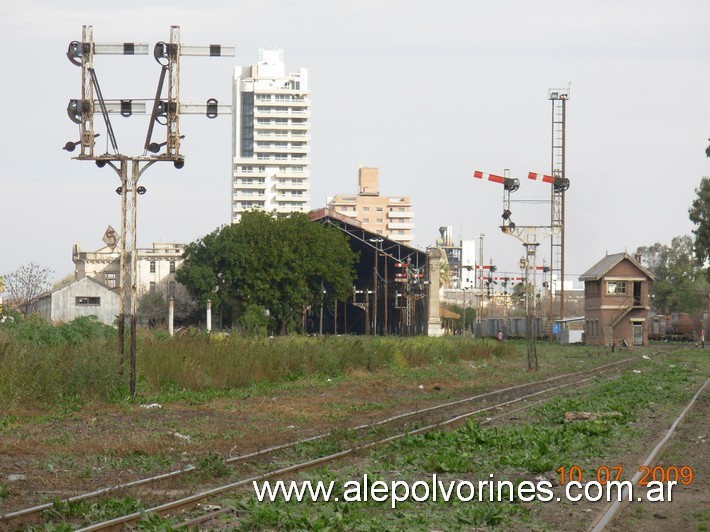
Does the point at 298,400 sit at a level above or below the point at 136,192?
below

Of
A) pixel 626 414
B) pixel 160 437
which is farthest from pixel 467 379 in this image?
pixel 160 437

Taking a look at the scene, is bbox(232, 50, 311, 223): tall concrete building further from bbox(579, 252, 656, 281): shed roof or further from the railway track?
the railway track

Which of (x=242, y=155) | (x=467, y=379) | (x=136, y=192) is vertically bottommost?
(x=467, y=379)

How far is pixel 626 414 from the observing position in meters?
20.7

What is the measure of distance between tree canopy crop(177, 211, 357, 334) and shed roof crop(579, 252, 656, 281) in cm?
1963

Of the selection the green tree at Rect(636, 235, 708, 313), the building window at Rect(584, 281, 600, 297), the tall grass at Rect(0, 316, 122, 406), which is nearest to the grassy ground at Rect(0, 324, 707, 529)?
the tall grass at Rect(0, 316, 122, 406)

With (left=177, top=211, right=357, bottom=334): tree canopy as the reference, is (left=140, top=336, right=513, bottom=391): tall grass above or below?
below

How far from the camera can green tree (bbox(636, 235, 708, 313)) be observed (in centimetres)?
12394

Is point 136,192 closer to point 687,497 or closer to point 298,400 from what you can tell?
point 298,400

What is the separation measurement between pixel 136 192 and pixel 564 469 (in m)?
14.0

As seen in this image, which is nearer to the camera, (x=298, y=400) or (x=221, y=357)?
(x=298, y=400)

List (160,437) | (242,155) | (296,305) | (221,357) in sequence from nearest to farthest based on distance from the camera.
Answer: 1. (160,437)
2. (221,357)
3. (296,305)
4. (242,155)

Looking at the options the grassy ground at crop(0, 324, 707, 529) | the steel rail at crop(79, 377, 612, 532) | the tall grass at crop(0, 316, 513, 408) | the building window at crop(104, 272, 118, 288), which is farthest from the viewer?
the building window at crop(104, 272, 118, 288)

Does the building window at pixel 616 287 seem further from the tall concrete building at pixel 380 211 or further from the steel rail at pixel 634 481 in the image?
the tall concrete building at pixel 380 211
